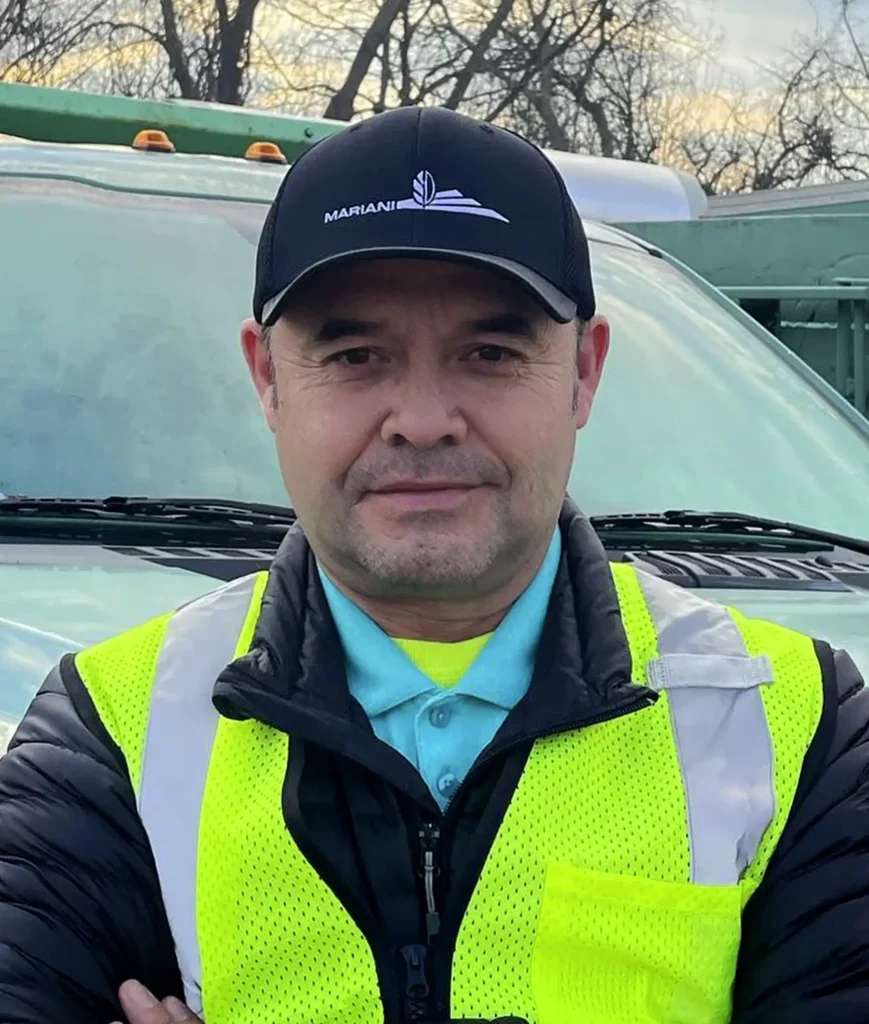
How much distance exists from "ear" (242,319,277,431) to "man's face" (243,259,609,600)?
12 centimetres

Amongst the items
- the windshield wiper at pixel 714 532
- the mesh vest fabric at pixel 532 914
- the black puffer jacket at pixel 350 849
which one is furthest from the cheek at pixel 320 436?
the windshield wiper at pixel 714 532

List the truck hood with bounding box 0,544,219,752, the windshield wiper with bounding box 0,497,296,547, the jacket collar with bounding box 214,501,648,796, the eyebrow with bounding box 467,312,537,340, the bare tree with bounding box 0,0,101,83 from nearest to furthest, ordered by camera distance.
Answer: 1. the jacket collar with bounding box 214,501,648,796
2. the eyebrow with bounding box 467,312,537,340
3. the truck hood with bounding box 0,544,219,752
4. the windshield wiper with bounding box 0,497,296,547
5. the bare tree with bounding box 0,0,101,83

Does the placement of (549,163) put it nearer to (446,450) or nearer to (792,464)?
(446,450)

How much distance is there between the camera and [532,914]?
1.87 m

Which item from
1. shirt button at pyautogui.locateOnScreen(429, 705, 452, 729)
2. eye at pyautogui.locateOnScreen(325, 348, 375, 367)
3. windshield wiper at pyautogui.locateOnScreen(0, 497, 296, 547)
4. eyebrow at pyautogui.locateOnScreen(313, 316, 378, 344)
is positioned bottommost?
shirt button at pyautogui.locateOnScreen(429, 705, 452, 729)

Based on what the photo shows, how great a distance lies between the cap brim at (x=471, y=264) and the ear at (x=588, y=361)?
0.12 m

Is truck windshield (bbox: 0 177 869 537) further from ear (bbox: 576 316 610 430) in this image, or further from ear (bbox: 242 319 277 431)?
ear (bbox: 576 316 610 430)

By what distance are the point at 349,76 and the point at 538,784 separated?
1654 centimetres

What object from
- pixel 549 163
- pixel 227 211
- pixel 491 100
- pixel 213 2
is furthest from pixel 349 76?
pixel 549 163

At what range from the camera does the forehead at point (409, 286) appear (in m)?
1.98

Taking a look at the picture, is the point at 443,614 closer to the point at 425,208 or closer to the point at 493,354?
the point at 493,354

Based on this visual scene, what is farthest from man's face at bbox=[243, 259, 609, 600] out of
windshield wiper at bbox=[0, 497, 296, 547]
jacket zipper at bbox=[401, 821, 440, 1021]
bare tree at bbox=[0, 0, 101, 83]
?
bare tree at bbox=[0, 0, 101, 83]

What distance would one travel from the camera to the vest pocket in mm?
1879

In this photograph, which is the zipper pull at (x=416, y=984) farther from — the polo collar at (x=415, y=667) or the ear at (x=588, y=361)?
the ear at (x=588, y=361)
